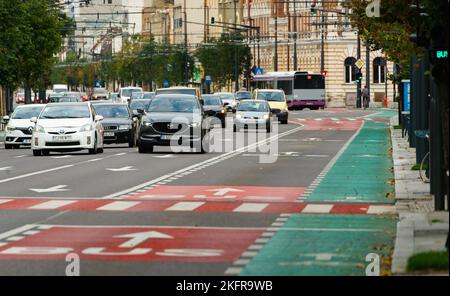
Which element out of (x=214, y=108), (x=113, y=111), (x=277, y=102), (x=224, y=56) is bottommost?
(x=214, y=108)

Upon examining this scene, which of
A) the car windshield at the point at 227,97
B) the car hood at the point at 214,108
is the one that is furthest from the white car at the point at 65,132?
the car windshield at the point at 227,97

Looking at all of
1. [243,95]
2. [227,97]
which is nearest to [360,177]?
[227,97]

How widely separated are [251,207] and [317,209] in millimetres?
1040

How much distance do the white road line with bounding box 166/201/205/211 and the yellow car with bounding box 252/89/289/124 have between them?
60.9 m

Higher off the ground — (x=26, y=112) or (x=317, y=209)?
(x=26, y=112)

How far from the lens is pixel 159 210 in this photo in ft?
79.8

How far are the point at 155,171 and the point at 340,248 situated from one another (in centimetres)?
1846

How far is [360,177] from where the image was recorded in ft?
111

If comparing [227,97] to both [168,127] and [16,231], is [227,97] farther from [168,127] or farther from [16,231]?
[16,231]

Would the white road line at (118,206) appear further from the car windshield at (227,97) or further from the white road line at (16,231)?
the car windshield at (227,97)

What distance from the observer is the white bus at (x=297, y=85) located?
391ft

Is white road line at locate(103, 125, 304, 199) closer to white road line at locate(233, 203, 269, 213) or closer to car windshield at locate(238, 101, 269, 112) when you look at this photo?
white road line at locate(233, 203, 269, 213)
